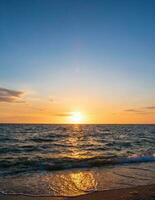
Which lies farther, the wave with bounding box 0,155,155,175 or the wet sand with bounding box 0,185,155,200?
the wave with bounding box 0,155,155,175

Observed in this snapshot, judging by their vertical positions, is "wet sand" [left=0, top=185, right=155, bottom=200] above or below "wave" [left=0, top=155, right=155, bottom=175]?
below

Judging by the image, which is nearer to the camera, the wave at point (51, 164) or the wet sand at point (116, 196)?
the wet sand at point (116, 196)

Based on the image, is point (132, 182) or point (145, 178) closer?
point (132, 182)

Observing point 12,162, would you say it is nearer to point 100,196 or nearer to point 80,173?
point 80,173

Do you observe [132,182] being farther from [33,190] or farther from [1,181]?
[1,181]

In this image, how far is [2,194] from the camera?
11.1 metres

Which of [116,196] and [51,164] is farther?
[51,164]

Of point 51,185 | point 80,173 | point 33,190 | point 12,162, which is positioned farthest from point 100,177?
point 12,162

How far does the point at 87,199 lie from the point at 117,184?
2.84 metres

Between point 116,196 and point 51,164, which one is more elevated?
point 51,164

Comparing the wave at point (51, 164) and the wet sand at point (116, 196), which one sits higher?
the wave at point (51, 164)

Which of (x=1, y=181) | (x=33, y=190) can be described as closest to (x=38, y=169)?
(x=1, y=181)

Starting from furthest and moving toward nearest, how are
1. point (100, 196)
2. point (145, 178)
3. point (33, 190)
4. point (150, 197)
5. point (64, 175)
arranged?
point (64, 175) → point (145, 178) → point (33, 190) → point (100, 196) → point (150, 197)

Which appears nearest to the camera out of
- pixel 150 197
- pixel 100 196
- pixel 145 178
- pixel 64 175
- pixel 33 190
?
pixel 150 197
